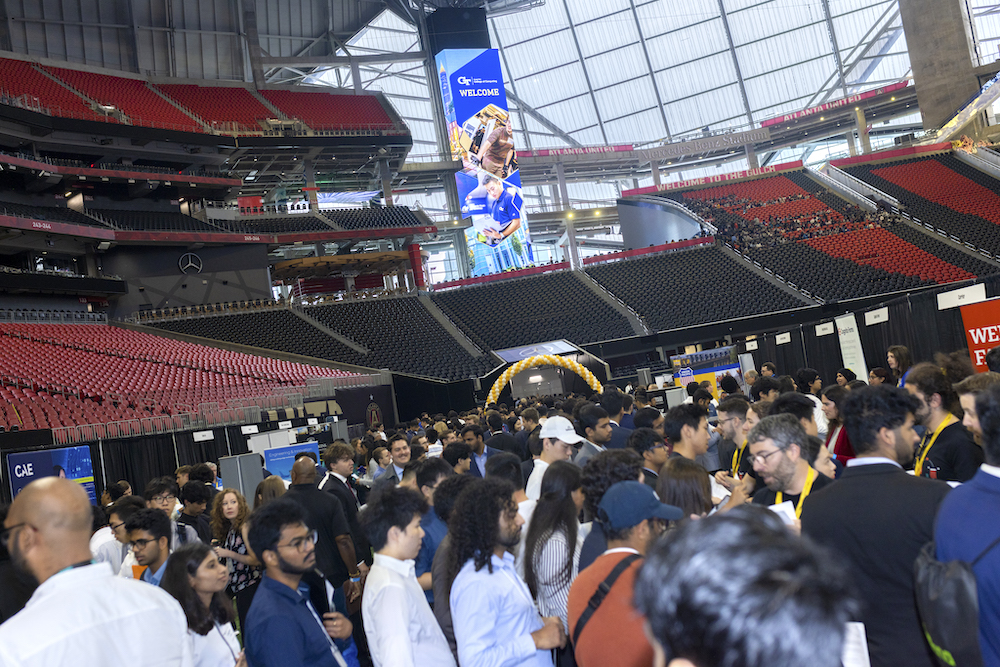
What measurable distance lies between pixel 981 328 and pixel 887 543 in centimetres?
819

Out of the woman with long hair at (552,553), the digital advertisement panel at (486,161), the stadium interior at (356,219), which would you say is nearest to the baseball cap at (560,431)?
the woman with long hair at (552,553)

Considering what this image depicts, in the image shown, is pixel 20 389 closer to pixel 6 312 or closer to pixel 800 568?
pixel 6 312

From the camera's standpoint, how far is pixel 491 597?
3281mm

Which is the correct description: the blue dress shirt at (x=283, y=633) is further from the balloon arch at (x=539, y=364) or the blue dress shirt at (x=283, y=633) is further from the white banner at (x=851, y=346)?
the balloon arch at (x=539, y=364)

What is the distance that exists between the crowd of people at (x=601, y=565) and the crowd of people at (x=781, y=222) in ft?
123

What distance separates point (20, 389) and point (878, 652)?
66.7 feet

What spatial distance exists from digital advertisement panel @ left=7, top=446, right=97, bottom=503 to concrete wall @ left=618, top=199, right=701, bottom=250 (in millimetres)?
36438

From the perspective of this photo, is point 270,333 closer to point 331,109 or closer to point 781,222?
point 331,109

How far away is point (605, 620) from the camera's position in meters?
2.53

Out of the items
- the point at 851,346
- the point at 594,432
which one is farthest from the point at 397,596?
the point at 851,346

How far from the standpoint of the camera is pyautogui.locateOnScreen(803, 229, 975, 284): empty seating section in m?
33.7

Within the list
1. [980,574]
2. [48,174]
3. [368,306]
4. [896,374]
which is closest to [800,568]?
[980,574]

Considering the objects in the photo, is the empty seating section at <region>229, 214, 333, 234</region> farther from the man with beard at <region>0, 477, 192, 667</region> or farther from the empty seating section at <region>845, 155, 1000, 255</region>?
the man with beard at <region>0, 477, 192, 667</region>

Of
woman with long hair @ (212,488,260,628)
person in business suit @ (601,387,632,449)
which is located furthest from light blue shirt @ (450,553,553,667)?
person in business suit @ (601,387,632,449)
